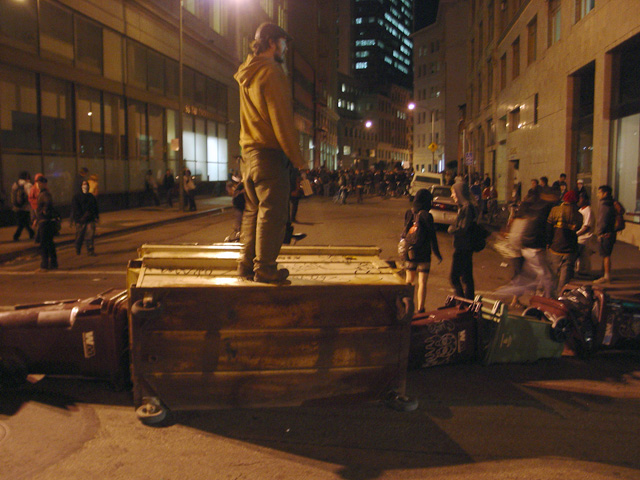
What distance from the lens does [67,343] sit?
15.1 feet

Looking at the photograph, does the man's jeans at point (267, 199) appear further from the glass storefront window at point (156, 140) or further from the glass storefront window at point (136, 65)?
the glass storefront window at point (156, 140)

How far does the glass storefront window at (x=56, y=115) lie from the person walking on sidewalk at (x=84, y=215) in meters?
8.57

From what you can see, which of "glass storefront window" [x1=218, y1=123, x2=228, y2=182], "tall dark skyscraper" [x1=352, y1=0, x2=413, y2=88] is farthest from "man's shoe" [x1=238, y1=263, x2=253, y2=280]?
"tall dark skyscraper" [x1=352, y1=0, x2=413, y2=88]

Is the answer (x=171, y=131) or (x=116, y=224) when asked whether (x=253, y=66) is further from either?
(x=171, y=131)

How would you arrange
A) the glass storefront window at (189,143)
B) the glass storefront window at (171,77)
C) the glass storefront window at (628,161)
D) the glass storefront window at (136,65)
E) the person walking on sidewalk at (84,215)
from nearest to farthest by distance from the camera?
1. the person walking on sidewalk at (84,215)
2. the glass storefront window at (628,161)
3. the glass storefront window at (136,65)
4. the glass storefront window at (171,77)
5. the glass storefront window at (189,143)

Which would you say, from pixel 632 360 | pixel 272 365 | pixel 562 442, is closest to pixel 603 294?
pixel 632 360

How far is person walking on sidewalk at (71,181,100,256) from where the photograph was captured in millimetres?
13172

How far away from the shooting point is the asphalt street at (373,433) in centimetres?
368

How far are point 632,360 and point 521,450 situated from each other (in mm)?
2876

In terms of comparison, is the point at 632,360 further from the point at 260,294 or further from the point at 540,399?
the point at 260,294

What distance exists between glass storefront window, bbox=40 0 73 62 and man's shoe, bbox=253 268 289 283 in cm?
1990

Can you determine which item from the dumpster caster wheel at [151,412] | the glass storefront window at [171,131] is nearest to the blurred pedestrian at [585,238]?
the dumpster caster wheel at [151,412]

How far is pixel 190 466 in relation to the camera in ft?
12.0

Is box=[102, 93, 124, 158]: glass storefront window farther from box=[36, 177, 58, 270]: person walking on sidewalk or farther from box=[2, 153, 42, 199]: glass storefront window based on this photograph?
box=[36, 177, 58, 270]: person walking on sidewalk
